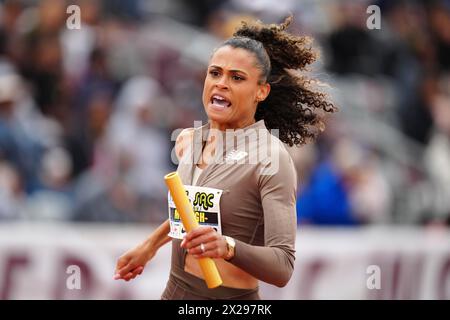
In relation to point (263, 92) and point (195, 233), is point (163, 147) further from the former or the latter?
point (195, 233)

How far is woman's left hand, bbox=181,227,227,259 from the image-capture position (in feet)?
10.8

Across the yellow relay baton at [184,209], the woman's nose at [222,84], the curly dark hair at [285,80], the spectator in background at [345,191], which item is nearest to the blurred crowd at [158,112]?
the spectator in background at [345,191]

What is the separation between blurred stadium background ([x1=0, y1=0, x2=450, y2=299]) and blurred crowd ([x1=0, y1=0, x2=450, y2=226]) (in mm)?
12

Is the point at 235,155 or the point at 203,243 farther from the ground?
the point at 235,155

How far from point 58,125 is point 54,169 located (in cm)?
43

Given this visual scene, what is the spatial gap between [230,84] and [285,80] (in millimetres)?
394

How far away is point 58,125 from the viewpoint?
7.48 meters

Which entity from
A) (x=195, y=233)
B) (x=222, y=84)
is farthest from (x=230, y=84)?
(x=195, y=233)

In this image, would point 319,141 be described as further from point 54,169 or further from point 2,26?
point 2,26

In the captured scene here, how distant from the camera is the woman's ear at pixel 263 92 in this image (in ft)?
12.9

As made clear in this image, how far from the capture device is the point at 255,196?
376 centimetres

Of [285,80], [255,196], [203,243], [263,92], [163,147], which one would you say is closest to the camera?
[203,243]

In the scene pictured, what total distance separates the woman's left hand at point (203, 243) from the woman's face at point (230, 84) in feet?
2.36
